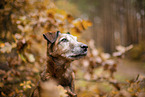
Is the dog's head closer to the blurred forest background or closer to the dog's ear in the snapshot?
the dog's ear

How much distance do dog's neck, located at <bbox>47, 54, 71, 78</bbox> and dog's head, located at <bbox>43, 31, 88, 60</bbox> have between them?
0.07 metres

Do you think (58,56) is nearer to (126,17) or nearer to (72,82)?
(72,82)

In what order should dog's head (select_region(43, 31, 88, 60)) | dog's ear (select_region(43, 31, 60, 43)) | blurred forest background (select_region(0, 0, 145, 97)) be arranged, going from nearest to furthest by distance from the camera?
dog's head (select_region(43, 31, 88, 60)) → dog's ear (select_region(43, 31, 60, 43)) → blurred forest background (select_region(0, 0, 145, 97))

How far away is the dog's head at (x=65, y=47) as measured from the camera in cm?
127

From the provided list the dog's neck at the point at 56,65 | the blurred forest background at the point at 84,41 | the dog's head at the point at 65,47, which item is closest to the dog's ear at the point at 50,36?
the dog's head at the point at 65,47

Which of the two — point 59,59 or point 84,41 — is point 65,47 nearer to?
point 59,59

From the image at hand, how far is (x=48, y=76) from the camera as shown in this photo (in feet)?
4.53

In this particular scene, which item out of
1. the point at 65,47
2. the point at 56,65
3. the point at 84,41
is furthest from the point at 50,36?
the point at 84,41

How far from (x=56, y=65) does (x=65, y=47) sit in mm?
280

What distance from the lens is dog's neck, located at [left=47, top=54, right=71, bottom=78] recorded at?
4.57 ft

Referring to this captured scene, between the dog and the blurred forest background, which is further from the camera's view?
the blurred forest background

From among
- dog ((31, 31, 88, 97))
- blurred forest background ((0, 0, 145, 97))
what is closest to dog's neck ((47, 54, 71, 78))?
dog ((31, 31, 88, 97))

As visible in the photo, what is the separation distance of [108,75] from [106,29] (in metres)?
12.5

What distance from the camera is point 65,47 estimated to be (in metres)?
1.34
